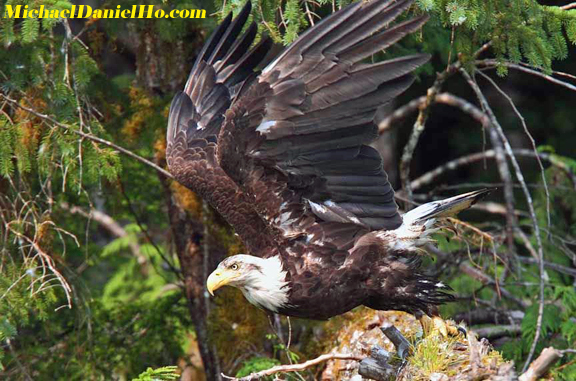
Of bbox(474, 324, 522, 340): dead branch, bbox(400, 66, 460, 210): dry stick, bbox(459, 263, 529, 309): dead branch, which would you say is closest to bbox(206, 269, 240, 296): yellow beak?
bbox(400, 66, 460, 210): dry stick

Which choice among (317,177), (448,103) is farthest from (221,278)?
(448,103)

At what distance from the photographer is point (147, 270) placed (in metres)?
8.67

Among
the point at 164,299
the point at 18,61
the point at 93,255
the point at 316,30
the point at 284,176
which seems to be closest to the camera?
the point at 316,30

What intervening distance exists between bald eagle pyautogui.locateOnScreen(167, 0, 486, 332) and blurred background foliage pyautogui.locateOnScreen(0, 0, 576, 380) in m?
0.36

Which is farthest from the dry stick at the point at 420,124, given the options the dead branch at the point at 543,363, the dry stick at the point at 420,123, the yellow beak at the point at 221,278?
the dead branch at the point at 543,363

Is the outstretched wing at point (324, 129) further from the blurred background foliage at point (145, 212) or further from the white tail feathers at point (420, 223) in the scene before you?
the blurred background foliage at point (145, 212)

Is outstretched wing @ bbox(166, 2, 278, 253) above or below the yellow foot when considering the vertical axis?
above

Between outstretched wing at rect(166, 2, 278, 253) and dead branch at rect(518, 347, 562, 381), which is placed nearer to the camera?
dead branch at rect(518, 347, 562, 381)

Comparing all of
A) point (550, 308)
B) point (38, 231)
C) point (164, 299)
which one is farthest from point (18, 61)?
point (550, 308)

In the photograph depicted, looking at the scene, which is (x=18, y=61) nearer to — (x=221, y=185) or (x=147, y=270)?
(x=221, y=185)

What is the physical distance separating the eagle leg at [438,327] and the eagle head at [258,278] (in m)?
0.84

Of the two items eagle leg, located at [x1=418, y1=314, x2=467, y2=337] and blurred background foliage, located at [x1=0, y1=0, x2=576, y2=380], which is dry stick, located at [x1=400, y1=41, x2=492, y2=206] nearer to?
blurred background foliage, located at [x1=0, y1=0, x2=576, y2=380]

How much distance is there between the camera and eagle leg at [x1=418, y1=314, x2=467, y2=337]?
4.80m

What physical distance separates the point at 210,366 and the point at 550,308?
2.37 m
